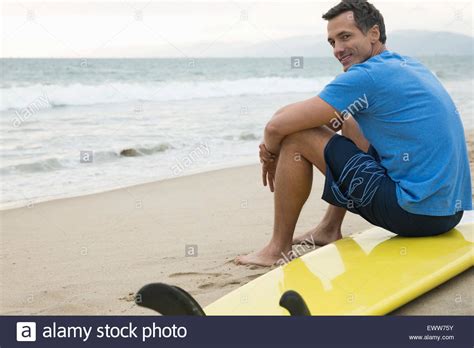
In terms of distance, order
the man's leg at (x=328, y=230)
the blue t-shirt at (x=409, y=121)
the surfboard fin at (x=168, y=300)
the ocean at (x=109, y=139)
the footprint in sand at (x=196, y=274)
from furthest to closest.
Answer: the ocean at (x=109, y=139) < the man's leg at (x=328, y=230) < the footprint in sand at (x=196, y=274) < the blue t-shirt at (x=409, y=121) < the surfboard fin at (x=168, y=300)

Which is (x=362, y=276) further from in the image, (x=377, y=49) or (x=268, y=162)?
(x=377, y=49)

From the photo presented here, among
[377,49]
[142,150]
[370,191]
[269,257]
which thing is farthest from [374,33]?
[142,150]

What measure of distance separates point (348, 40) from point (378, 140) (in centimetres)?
49

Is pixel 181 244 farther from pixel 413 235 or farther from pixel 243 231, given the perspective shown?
pixel 413 235

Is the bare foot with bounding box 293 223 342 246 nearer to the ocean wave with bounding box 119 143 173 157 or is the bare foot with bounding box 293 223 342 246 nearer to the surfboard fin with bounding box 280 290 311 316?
the surfboard fin with bounding box 280 290 311 316

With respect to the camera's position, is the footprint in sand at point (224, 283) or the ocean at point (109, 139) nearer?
the footprint in sand at point (224, 283)

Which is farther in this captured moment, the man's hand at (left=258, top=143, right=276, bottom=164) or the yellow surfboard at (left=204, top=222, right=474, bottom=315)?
the man's hand at (left=258, top=143, right=276, bottom=164)

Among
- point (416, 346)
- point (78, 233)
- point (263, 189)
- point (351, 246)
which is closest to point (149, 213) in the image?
point (78, 233)

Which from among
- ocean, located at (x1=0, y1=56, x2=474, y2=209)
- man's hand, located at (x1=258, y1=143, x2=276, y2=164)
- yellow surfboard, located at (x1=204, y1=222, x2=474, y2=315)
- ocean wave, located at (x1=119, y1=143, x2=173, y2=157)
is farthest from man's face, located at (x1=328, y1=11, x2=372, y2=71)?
ocean wave, located at (x1=119, y1=143, x2=173, y2=157)

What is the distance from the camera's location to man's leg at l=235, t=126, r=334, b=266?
124 inches

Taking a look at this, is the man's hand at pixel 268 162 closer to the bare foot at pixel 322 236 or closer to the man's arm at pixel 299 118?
the man's arm at pixel 299 118

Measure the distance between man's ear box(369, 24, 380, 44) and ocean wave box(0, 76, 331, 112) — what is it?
40.6 feet

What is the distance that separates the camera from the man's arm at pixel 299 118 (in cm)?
299

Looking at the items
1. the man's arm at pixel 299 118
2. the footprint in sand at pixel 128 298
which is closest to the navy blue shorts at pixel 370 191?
the man's arm at pixel 299 118
